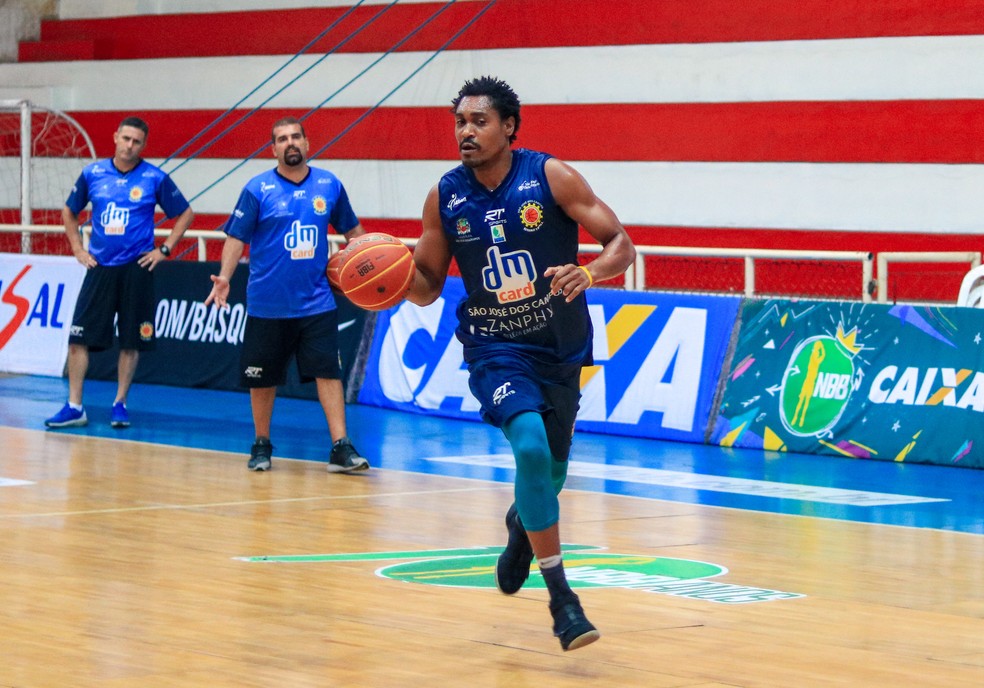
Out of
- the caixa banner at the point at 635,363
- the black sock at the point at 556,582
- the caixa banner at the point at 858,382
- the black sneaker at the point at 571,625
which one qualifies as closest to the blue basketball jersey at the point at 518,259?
the black sock at the point at 556,582

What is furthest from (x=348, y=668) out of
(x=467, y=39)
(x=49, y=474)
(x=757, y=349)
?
(x=467, y=39)

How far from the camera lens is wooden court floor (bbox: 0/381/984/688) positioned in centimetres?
532

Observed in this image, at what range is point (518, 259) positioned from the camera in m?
6.14

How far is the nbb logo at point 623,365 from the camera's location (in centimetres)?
1285

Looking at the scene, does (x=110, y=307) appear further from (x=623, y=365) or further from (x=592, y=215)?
(x=592, y=215)

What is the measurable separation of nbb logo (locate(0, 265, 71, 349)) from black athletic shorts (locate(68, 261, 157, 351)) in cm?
378

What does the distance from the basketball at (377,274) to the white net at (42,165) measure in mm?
15553

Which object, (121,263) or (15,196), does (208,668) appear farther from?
(15,196)

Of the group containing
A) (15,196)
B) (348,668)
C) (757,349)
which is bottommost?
(348,668)

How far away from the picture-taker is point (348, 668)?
5258 millimetres

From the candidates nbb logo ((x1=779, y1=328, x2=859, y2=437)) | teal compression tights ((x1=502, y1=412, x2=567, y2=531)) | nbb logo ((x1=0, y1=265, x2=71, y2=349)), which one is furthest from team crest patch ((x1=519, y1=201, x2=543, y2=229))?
nbb logo ((x1=0, y1=265, x2=71, y2=349))

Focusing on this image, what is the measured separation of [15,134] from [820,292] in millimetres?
12199

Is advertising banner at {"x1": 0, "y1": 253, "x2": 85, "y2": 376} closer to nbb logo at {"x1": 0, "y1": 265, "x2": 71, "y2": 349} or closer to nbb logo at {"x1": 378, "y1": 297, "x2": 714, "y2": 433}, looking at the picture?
nbb logo at {"x1": 0, "y1": 265, "x2": 71, "y2": 349}

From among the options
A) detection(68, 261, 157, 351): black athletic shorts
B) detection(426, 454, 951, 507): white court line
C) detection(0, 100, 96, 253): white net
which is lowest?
detection(426, 454, 951, 507): white court line
